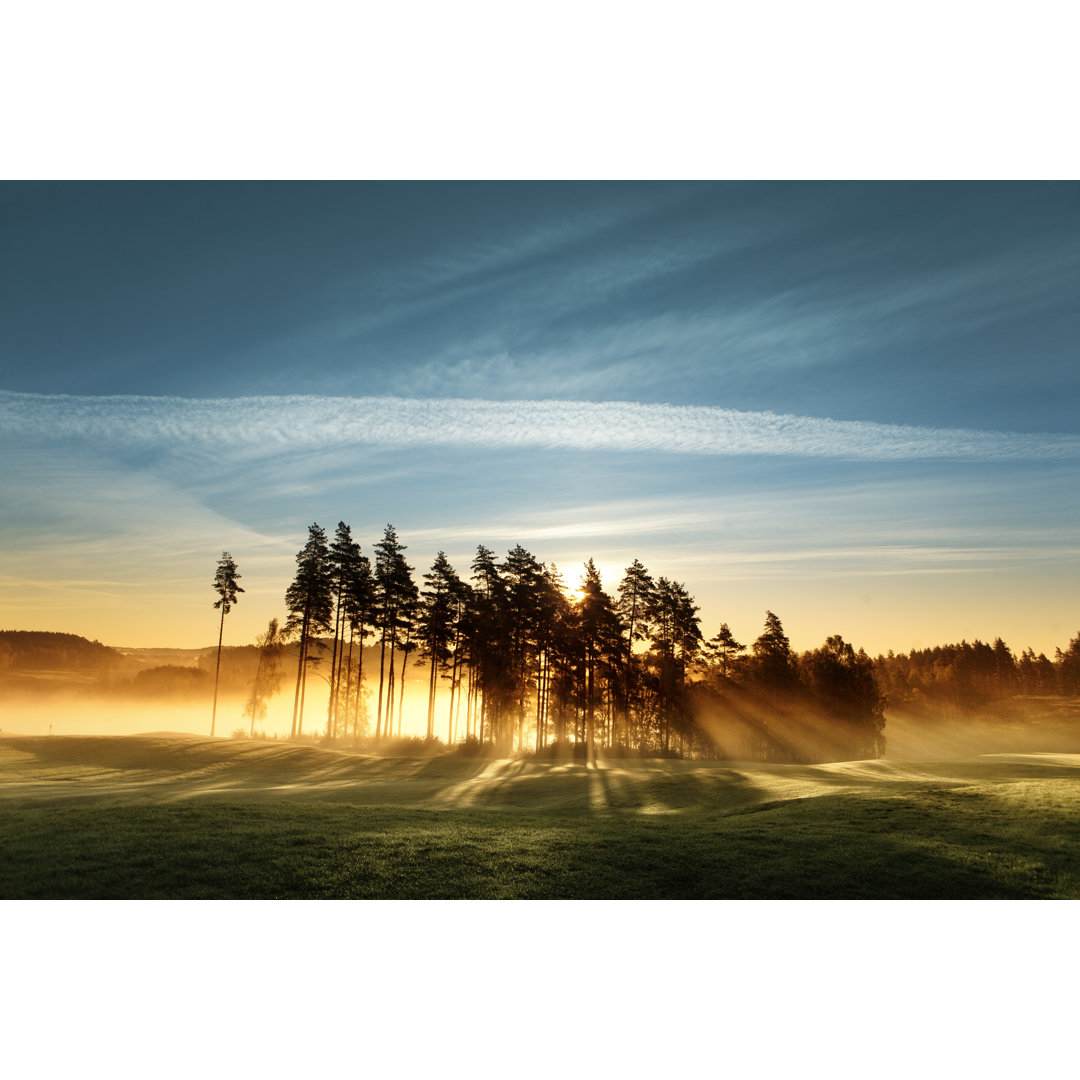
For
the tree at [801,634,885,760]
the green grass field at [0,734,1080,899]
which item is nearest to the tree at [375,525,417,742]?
the green grass field at [0,734,1080,899]

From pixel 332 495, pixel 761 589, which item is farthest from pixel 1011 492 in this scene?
pixel 332 495

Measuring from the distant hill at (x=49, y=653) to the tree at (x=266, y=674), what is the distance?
40.1 ft

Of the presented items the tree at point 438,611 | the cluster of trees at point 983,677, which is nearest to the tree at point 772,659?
the tree at point 438,611

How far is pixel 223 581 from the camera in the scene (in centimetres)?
4912

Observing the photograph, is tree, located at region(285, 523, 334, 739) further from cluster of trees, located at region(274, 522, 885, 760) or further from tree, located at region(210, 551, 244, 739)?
tree, located at region(210, 551, 244, 739)

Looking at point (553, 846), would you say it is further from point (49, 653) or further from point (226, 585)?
point (49, 653)

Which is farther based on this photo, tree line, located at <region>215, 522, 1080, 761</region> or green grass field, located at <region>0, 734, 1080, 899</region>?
tree line, located at <region>215, 522, 1080, 761</region>

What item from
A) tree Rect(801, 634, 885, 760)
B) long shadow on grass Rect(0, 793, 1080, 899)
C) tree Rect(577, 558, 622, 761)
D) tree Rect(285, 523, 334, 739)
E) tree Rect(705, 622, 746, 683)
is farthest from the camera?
tree Rect(801, 634, 885, 760)

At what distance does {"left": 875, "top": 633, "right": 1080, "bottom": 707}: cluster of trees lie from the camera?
290 ft

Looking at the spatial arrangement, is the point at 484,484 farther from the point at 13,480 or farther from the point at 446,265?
the point at 13,480

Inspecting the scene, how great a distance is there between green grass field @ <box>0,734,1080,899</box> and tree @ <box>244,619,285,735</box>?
37295mm

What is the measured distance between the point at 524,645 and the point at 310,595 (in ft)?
50.1

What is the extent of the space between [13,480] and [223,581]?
1361 inches

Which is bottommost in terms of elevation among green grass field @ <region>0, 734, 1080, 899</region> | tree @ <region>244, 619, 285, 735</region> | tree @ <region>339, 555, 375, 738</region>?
green grass field @ <region>0, 734, 1080, 899</region>
